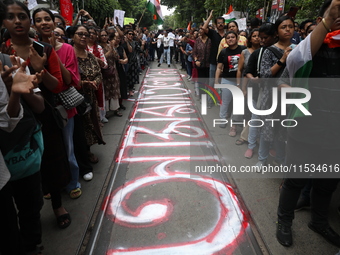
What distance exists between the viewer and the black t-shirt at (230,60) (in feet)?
15.1

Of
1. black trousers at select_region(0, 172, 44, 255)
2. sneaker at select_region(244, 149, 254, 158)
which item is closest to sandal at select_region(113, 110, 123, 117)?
sneaker at select_region(244, 149, 254, 158)

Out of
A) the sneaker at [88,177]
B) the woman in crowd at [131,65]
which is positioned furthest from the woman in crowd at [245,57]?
the woman in crowd at [131,65]

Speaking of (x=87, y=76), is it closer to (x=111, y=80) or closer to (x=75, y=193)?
(x=75, y=193)

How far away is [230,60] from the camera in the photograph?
15.1 feet

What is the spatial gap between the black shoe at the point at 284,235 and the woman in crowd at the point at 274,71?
1.19 metres

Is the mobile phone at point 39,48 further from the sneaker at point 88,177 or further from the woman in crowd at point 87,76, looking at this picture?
the sneaker at point 88,177

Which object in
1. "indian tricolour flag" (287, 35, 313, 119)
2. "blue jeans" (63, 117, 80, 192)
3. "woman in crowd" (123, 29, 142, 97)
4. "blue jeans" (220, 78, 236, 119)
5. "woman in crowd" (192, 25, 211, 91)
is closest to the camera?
"indian tricolour flag" (287, 35, 313, 119)

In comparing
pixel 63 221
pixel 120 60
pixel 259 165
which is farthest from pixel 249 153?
pixel 120 60

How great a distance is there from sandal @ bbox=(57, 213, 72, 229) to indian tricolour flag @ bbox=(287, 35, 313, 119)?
2.19 meters

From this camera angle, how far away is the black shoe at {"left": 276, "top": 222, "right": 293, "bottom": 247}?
220cm

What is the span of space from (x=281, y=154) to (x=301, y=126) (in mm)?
1526

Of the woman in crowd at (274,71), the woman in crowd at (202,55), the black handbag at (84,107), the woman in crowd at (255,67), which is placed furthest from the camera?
the woman in crowd at (202,55)

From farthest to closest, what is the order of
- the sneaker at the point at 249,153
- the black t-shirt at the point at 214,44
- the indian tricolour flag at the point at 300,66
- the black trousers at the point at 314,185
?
the black t-shirt at the point at 214,44
the sneaker at the point at 249,153
the black trousers at the point at 314,185
the indian tricolour flag at the point at 300,66

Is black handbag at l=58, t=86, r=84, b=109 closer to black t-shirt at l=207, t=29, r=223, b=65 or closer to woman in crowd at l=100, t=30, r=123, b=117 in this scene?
woman in crowd at l=100, t=30, r=123, b=117
